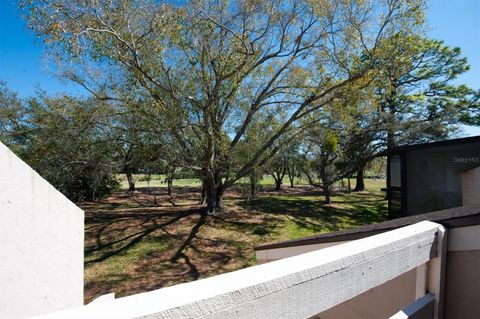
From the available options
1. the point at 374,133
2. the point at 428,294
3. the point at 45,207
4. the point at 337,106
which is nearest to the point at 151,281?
the point at 45,207

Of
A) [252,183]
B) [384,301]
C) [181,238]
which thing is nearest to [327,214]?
[252,183]

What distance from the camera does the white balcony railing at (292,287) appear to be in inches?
21.9

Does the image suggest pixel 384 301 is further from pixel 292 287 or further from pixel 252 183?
pixel 252 183

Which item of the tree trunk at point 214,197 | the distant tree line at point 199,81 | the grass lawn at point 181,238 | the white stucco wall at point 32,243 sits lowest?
the grass lawn at point 181,238

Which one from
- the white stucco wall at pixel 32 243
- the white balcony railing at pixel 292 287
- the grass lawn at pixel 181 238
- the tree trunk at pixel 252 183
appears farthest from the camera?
the tree trunk at pixel 252 183

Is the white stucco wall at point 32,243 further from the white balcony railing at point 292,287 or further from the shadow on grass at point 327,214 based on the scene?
the shadow on grass at point 327,214

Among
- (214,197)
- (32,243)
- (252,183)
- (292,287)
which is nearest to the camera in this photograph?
(292,287)

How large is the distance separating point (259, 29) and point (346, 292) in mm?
9080

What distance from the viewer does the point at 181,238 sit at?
8578mm

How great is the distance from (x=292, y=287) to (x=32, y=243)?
169 cm

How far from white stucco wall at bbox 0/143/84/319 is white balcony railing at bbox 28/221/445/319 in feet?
4.49

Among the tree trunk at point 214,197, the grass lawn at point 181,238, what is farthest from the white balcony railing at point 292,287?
the tree trunk at point 214,197

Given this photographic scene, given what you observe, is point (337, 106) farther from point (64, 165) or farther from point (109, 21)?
point (64, 165)

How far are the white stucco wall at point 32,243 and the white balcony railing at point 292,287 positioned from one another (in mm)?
1368
